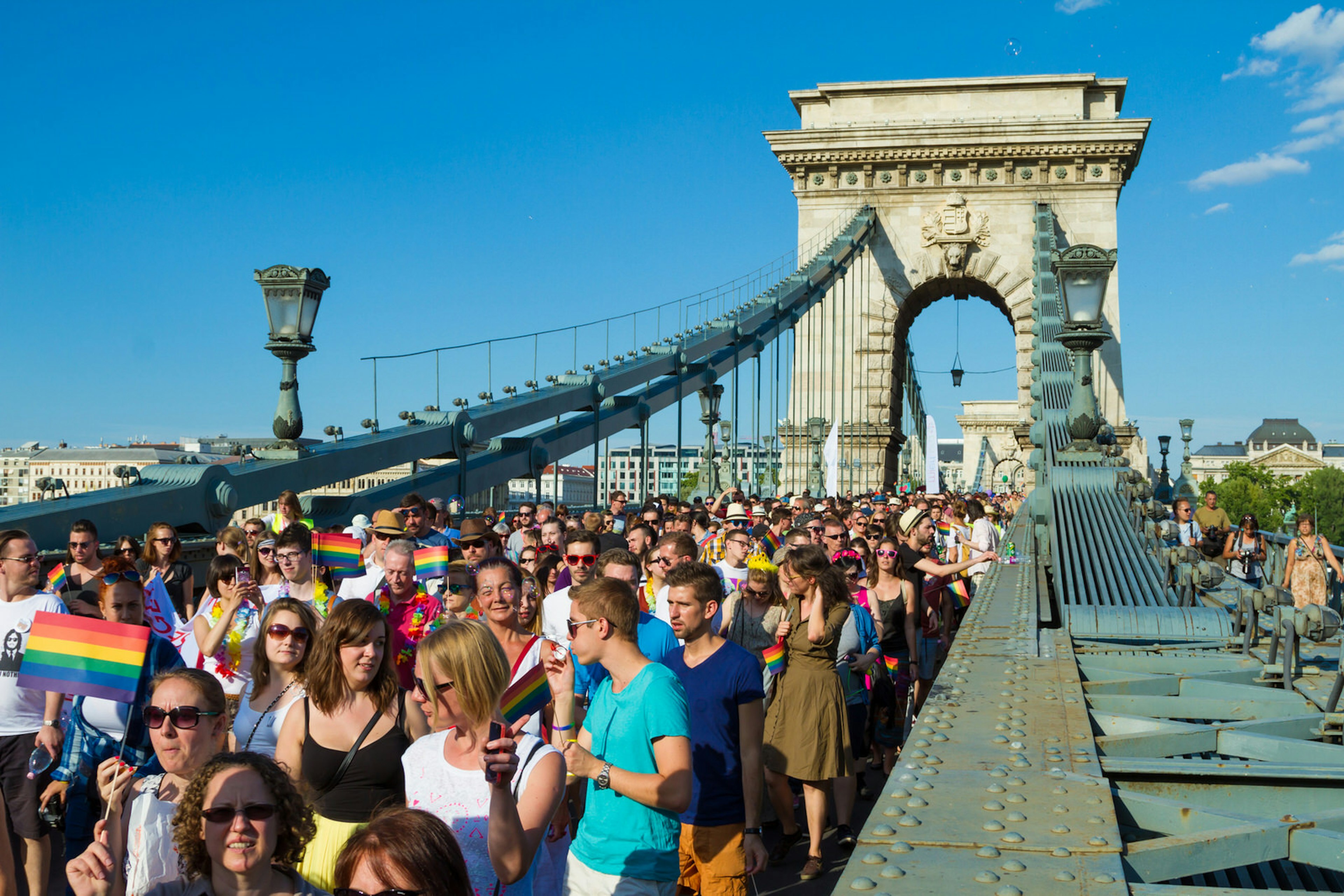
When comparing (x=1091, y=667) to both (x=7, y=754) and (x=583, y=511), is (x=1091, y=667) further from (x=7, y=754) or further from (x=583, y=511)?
(x=583, y=511)

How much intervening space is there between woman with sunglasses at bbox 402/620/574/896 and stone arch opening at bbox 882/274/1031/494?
2702cm

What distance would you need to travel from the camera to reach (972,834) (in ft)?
7.18

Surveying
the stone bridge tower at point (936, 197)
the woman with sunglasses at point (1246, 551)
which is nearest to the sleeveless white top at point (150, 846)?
the woman with sunglasses at point (1246, 551)

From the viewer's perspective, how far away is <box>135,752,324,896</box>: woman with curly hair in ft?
7.97

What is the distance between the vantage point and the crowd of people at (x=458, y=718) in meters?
2.67

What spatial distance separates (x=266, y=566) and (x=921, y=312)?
27.7 meters

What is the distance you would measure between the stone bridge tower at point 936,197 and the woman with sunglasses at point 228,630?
916 inches

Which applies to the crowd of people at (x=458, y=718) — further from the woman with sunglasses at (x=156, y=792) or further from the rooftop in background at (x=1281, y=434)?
the rooftop in background at (x=1281, y=434)

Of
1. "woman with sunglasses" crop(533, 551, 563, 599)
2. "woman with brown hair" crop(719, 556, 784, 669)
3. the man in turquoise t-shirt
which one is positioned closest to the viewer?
the man in turquoise t-shirt

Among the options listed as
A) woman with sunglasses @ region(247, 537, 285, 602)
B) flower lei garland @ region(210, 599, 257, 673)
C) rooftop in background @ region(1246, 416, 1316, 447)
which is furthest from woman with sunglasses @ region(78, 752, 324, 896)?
rooftop in background @ region(1246, 416, 1316, 447)

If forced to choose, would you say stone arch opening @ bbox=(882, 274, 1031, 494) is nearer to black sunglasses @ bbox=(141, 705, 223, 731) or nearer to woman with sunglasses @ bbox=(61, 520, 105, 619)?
woman with sunglasses @ bbox=(61, 520, 105, 619)

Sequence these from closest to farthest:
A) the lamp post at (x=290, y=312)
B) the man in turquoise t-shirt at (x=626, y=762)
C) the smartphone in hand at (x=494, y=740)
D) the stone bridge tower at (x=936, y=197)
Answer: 1. the smartphone in hand at (x=494, y=740)
2. the man in turquoise t-shirt at (x=626, y=762)
3. the lamp post at (x=290, y=312)
4. the stone bridge tower at (x=936, y=197)

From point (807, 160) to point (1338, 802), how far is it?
92.5 ft

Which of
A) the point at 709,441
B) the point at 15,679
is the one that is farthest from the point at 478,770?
the point at 709,441
